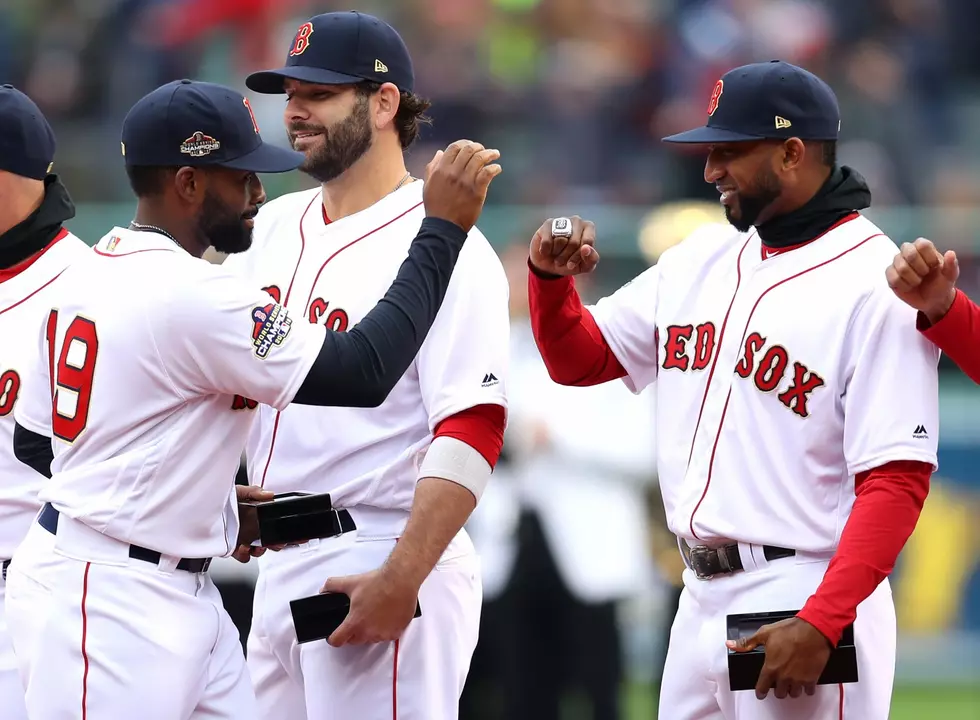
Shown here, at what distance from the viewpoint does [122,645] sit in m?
3.43

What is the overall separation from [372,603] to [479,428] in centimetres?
54

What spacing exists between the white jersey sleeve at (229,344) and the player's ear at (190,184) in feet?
0.85

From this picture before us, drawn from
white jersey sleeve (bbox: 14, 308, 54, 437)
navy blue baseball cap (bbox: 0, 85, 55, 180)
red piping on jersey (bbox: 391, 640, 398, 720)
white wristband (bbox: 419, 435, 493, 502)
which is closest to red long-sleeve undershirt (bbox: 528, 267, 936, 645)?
white wristband (bbox: 419, 435, 493, 502)

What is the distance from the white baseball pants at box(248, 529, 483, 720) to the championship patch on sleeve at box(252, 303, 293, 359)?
66 cm

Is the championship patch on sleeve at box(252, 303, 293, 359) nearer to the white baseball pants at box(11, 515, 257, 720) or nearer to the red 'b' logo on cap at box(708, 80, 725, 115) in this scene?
the white baseball pants at box(11, 515, 257, 720)

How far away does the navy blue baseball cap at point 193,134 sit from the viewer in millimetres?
3658

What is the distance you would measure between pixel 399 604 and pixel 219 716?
1.66 feet

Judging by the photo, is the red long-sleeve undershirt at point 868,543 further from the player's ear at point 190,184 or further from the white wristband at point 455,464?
the player's ear at point 190,184

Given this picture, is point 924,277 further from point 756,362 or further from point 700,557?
point 700,557

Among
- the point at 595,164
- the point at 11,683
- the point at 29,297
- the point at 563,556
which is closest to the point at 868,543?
the point at 11,683

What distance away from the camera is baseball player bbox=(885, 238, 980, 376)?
3.56 metres

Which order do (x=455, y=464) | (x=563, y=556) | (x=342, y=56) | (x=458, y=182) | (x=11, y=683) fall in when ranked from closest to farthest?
(x=458, y=182), (x=455, y=464), (x=11, y=683), (x=342, y=56), (x=563, y=556)

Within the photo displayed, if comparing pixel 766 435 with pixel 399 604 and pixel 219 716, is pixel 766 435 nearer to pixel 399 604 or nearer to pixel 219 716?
pixel 399 604

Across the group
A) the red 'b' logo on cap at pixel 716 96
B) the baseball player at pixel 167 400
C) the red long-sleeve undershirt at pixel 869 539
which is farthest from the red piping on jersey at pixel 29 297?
the red long-sleeve undershirt at pixel 869 539
